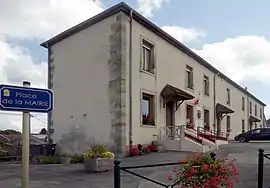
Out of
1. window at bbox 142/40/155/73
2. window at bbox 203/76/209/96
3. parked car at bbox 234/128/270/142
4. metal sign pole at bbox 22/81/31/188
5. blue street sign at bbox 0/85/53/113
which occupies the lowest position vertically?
parked car at bbox 234/128/270/142

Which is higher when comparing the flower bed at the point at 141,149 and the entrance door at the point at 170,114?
the entrance door at the point at 170,114

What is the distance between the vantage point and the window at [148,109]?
19750 mm

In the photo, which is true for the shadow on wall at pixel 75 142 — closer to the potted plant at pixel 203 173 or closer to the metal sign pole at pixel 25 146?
the potted plant at pixel 203 173

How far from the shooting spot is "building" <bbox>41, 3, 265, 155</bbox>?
714 inches

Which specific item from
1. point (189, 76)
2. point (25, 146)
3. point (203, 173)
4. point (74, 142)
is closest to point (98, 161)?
point (203, 173)

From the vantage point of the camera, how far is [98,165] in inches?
476

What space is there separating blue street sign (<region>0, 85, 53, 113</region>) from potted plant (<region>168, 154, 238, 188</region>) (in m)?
2.55

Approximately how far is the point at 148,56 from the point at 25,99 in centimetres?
1663

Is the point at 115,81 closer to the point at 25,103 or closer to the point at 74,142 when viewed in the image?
the point at 74,142

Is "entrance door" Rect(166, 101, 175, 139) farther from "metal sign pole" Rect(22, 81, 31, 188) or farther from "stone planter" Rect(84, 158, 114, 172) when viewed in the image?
"metal sign pole" Rect(22, 81, 31, 188)

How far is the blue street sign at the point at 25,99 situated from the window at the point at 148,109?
594 inches

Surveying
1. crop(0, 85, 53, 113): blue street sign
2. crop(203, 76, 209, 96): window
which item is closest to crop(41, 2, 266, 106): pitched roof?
crop(203, 76, 209, 96): window

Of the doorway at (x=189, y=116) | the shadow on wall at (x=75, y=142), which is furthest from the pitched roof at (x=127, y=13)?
the shadow on wall at (x=75, y=142)

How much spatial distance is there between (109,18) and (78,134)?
6376 millimetres
